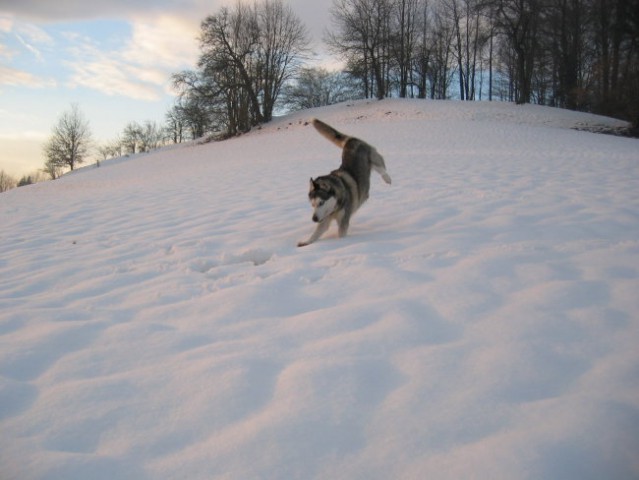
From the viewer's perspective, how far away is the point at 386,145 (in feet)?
56.9

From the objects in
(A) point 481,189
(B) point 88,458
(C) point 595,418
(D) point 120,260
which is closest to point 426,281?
(C) point 595,418

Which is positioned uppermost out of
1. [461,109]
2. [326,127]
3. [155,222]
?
[461,109]

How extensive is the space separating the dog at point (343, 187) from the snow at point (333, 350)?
247 millimetres

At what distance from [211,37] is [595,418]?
3807 cm

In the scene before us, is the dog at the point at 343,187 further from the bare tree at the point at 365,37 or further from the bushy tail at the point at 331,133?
the bare tree at the point at 365,37

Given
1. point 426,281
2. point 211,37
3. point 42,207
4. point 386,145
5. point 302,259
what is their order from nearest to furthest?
point 426,281 → point 302,259 → point 42,207 → point 386,145 → point 211,37

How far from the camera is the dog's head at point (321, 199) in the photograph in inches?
178

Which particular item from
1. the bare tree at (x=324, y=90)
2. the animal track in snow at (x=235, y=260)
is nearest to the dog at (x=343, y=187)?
the animal track in snow at (x=235, y=260)

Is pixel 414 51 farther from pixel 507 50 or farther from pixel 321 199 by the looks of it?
pixel 321 199

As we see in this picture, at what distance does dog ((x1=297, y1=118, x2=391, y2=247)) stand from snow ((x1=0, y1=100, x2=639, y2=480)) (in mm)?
247

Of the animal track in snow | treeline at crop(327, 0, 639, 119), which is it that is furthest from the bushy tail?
treeline at crop(327, 0, 639, 119)

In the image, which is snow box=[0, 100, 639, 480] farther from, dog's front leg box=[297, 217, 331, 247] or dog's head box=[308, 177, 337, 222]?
dog's head box=[308, 177, 337, 222]

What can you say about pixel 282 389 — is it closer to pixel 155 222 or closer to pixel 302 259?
pixel 302 259

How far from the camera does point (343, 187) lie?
4.93 metres
